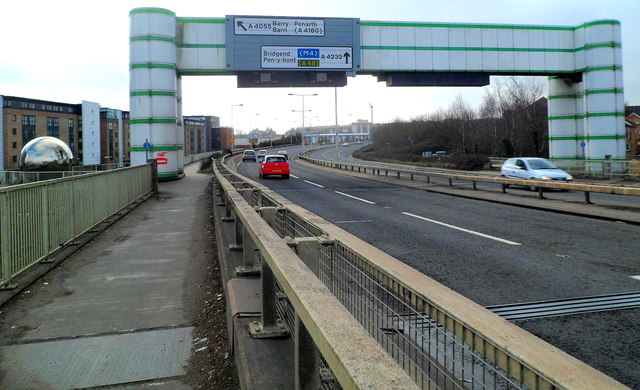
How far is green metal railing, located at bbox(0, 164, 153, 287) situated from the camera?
7.12 m

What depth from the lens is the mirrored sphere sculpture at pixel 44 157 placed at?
4447 centimetres

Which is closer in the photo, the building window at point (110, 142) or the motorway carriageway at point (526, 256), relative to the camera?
the motorway carriageway at point (526, 256)

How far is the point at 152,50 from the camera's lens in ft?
106

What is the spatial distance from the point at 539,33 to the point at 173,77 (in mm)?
23797

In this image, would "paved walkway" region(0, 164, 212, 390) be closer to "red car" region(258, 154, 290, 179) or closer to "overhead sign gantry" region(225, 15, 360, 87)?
"overhead sign gantry" region(225, 15, 360, 87)

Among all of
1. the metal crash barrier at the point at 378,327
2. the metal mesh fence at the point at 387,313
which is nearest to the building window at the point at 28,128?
the metal crash barrier at the point at 378,327

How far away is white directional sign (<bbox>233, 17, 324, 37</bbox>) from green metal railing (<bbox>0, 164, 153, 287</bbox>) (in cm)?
1925

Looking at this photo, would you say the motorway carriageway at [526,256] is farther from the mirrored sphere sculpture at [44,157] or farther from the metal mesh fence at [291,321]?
the mirrored sphere sculpture at [44,157]

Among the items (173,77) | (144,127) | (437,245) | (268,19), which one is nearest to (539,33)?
(268,19)

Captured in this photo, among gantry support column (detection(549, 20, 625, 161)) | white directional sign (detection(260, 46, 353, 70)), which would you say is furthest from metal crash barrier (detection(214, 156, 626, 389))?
gantry support column (detection(549, 20, 625, 161))

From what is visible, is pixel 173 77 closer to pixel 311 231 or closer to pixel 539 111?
pixel 311 231

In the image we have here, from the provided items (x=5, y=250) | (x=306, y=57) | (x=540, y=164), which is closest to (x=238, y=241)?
(x=5, y=250)

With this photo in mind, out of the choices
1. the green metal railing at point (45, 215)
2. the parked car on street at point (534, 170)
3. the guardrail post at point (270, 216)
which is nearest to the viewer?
the guardrail post at point (270, 216)

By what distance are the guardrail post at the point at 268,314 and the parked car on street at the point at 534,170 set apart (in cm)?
2196
